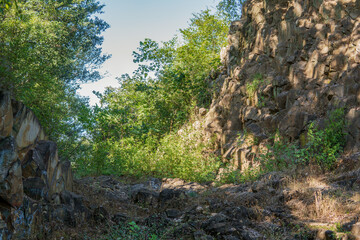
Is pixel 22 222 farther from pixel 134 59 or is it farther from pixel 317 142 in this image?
pixel 134 59

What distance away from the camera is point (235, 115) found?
42.4 feet

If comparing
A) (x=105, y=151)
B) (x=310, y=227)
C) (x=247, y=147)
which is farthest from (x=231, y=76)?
(x=310, y=227)

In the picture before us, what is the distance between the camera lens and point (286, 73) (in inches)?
457

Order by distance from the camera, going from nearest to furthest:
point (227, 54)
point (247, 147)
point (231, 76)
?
point (247, 147)
point (231, 76)
point (227, 54)

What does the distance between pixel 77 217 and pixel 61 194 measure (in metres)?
0.77

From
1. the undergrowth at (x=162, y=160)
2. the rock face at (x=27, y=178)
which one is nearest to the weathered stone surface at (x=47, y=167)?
the rock face at (x=27, y=178)

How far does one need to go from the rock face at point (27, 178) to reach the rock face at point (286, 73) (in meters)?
6.18

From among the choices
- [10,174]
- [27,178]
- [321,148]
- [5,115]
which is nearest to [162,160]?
[321,148]

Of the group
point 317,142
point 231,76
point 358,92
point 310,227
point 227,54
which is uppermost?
point 227,54

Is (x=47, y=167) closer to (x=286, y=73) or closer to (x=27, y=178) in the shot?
(x=27, y=178)

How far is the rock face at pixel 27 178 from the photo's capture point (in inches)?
199

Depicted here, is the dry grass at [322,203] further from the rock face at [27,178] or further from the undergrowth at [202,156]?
the rock face at [27,178]

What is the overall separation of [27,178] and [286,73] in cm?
862

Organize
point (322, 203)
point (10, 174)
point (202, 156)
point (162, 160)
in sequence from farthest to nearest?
point (162, 160) < point (202, 156) < point (322, 203) < point (10, 174)
